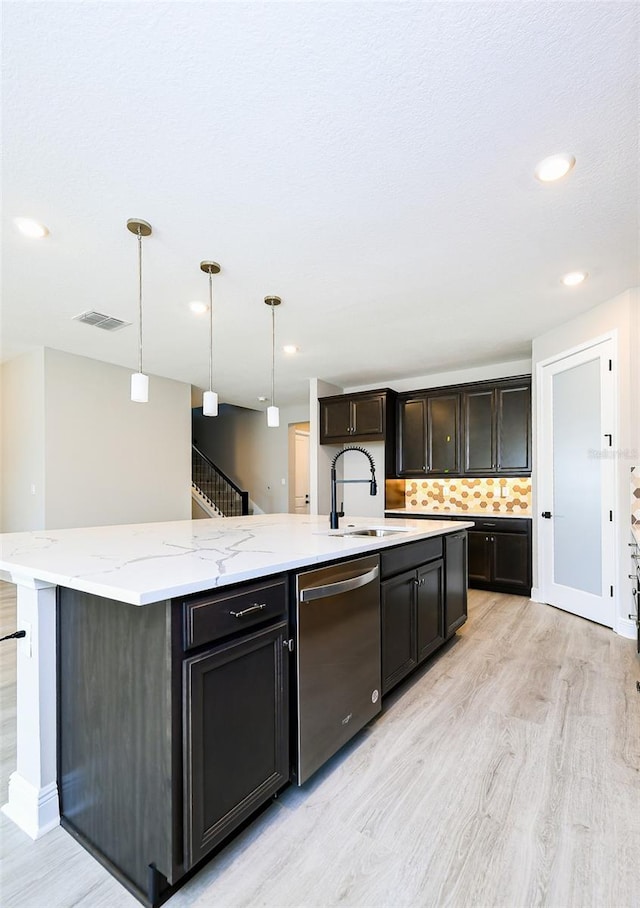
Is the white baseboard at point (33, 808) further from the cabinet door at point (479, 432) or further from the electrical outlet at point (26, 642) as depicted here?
the cabinet door at point (479, 432)

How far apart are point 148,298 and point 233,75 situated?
2.17 meters

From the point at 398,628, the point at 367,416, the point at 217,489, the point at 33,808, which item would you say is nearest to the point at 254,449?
the point at 217,489

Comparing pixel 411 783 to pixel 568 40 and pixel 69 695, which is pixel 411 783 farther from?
pixel 568 40

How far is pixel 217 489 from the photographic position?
887 centimetres

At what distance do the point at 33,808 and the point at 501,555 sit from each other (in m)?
4.44

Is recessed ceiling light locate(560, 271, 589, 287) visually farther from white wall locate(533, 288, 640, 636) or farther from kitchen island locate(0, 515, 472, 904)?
kitchen island locate(0, 515, 472, 904)

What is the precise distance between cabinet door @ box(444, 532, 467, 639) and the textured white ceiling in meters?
1.96

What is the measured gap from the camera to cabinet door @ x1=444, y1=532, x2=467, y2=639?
300cm

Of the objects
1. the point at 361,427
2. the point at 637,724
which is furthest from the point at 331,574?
the point at 361,427

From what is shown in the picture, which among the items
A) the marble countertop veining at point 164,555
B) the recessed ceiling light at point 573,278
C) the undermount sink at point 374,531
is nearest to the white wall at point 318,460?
the undermount sink at point 374,531

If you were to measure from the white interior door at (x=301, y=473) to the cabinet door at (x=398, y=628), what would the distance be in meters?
5.61

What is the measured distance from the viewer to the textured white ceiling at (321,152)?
A: 1.40 m

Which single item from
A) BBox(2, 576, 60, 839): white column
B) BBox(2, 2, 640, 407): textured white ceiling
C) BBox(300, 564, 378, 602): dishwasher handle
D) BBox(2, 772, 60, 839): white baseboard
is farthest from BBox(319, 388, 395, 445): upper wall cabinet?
BBox(2, 772, 60, 839): white baseboard

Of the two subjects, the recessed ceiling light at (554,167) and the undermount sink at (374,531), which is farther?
the undermount sink at (374,531)
